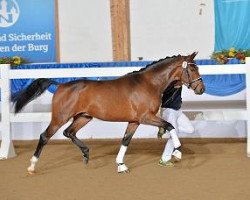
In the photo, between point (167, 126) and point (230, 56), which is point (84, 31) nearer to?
point (230, 56)

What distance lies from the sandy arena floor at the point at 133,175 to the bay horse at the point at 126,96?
38 cm

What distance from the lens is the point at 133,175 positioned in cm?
678

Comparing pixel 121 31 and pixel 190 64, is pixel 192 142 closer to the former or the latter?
pixel 190 64

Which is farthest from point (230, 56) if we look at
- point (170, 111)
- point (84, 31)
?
point (84, 31)

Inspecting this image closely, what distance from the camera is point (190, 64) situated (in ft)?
22.8

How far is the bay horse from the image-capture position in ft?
22.9

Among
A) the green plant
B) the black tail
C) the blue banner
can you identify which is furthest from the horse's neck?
the blue banner

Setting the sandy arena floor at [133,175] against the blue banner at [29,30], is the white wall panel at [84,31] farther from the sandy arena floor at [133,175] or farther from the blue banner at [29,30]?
the sandy arena floor at [133,175]

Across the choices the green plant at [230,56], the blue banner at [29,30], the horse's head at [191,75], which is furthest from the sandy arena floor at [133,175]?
the blue banner at [29,30]

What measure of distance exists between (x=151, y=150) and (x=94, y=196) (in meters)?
3.22

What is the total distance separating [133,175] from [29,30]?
7.35 meters

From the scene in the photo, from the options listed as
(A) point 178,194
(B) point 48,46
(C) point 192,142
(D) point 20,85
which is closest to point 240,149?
(C) point 192,142

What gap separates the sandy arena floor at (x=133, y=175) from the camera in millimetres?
5770

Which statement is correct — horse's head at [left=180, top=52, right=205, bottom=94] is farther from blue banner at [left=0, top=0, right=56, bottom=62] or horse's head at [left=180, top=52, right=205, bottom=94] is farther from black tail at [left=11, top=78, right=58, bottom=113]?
blue banner at [left=0, top=0, right=56, bottom=62]
